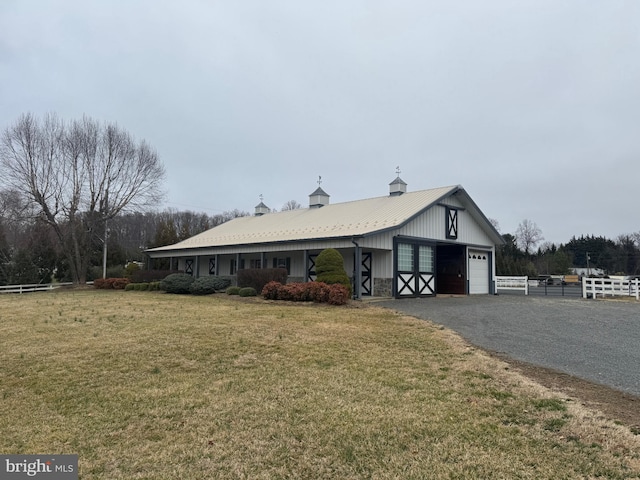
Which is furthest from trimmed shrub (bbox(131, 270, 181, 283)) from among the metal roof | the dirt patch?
the dirt patch

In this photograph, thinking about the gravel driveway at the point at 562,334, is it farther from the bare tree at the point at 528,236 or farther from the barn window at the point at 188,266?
the bare tree at the point at 528,236

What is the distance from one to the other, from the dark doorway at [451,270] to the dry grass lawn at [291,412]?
15.0 meters

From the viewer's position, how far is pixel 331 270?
672 inches

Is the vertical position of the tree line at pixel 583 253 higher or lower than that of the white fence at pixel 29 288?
higher

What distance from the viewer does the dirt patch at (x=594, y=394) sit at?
4.61 m

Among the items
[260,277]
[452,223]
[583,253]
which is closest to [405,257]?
[452,223]

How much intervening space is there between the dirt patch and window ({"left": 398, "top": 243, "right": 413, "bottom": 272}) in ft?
42.0

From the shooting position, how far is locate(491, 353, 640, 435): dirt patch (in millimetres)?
4609

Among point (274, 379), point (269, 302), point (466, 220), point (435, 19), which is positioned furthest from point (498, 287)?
point (274, 379)

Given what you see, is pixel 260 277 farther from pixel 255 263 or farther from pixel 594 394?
pixel 594 394

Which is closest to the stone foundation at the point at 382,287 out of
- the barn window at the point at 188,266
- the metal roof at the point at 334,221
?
the metal roof at the point at 334,221

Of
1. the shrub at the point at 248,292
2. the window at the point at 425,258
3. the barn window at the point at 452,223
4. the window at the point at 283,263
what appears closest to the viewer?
the shrub at the point at 248,292

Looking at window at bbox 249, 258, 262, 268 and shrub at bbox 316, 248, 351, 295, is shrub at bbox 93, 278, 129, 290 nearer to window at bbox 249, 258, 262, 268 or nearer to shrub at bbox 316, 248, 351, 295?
window at bbox 249, 258, 262, 268

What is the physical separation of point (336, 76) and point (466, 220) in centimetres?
1136
